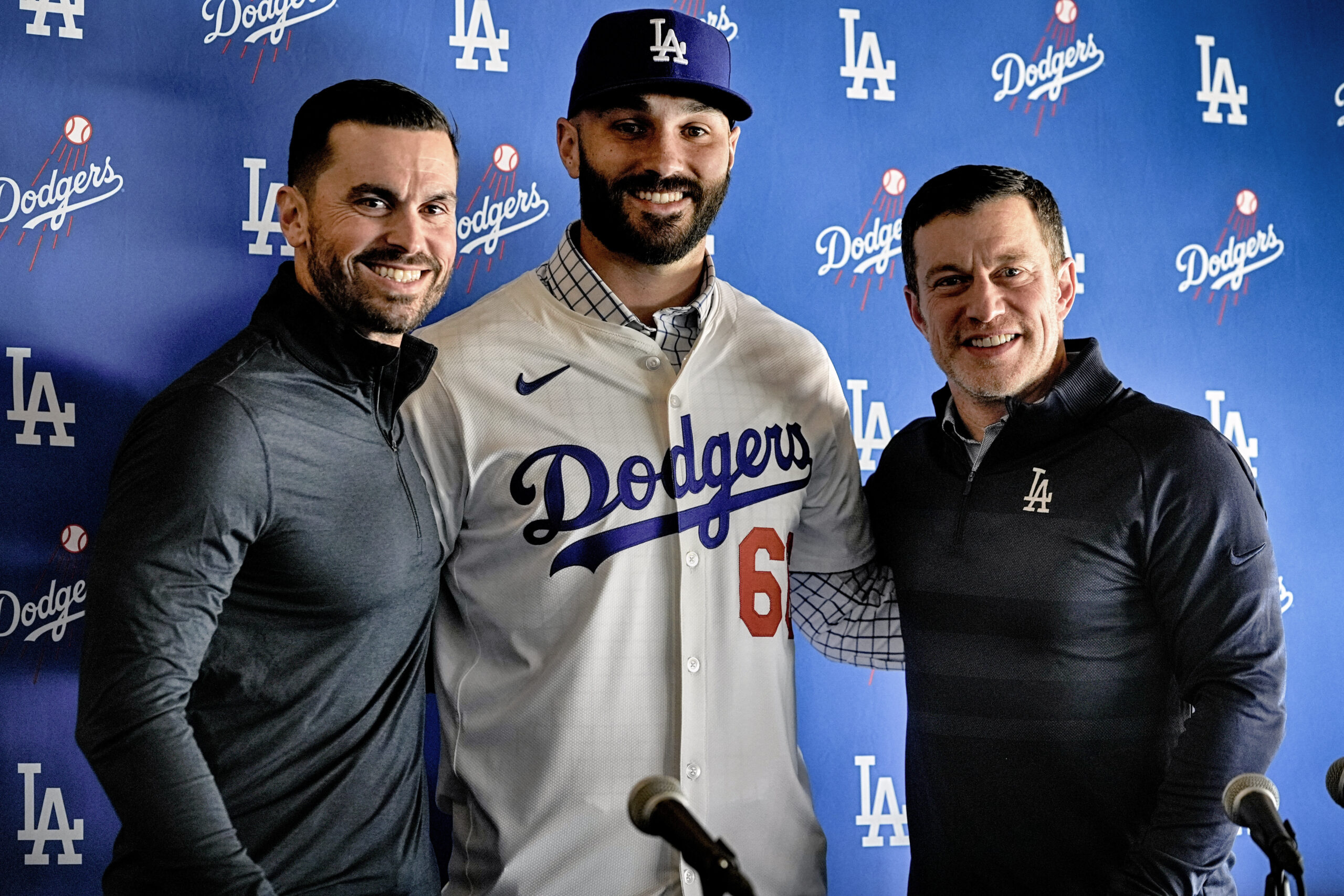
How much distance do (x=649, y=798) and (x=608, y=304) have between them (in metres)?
0.89

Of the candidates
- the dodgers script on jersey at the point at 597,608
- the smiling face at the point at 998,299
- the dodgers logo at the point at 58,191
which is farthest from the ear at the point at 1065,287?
the dodgers logo at the point at 58,191

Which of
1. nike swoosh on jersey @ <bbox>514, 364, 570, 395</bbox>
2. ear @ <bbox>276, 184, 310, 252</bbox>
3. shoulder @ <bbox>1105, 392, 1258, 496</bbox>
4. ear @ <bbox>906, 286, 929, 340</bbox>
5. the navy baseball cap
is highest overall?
the navy baseball cap

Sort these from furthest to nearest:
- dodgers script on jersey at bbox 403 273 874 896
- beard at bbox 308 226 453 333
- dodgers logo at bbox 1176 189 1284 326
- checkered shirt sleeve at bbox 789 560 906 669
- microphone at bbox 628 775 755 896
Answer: dodgers logo at bbox 1176 189 1284 326 → checkered shirt sleeve at bbox 789 560 906 669 → dodgers script on jersey at bbox 403 273 874 896 → beard at bbox 308 226 453 333 → microphone at bbox 628 775 755 896

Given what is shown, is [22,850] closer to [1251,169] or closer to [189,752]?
[189,752]

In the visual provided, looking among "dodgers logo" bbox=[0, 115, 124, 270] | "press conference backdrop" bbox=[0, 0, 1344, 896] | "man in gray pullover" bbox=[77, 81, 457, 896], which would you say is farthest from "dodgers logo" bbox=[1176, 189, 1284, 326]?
"dodgers logo" bbox=[0, 115, 124, 270]

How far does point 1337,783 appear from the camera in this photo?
1096mm

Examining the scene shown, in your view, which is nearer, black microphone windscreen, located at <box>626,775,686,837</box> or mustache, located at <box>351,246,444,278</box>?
black microphone windscreen, located at <box>626,775,686,837</box>

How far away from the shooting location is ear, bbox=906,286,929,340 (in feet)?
5.86

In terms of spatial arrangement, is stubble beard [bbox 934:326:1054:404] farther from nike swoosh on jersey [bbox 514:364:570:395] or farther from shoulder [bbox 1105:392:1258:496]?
nike swoosh on jersey [bbox 514:364:570:395]

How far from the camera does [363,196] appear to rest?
148cm

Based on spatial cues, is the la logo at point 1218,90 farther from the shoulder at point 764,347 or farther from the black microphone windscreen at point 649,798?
the black microphone windscreen at point 649,798

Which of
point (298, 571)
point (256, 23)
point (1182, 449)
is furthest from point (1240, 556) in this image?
point (256, 23)

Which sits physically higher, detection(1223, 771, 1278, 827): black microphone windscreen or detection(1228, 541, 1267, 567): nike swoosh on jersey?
detection(1228, 541, 1267, 567): nike swoosh on jersey

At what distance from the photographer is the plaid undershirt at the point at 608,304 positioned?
5.68 feet
